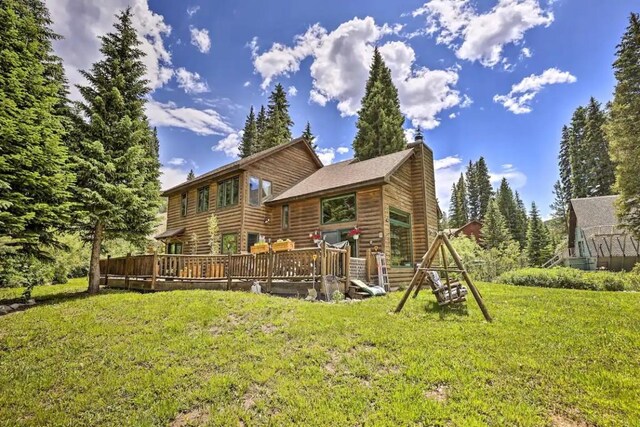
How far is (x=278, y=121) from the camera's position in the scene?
3338 cm

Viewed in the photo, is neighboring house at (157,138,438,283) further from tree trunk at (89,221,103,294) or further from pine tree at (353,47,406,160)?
pine tree at (353,47,406,160)

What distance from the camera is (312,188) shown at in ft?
49.3

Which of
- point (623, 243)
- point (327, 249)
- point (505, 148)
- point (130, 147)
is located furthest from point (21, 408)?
point (623, 243)

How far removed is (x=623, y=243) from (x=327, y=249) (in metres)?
26.6

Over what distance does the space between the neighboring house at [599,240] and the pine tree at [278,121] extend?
28.1 meters

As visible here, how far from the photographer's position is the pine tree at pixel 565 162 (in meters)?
44.3

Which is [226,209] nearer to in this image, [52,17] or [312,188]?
[312,188]

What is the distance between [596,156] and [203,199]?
41.1m

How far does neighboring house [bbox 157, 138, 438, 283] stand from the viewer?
13062 millimetres

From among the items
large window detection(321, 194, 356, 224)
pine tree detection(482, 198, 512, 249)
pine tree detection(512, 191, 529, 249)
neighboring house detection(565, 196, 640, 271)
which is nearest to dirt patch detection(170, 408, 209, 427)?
large window detection(321, 194, 356, 224)

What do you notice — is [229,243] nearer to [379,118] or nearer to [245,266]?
[245,266]

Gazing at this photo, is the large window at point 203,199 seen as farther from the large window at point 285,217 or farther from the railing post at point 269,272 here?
the railing post at point 269,272

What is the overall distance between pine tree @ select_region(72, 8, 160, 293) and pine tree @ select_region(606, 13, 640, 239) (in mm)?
23177

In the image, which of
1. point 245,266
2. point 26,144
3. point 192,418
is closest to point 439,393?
point 192,418
